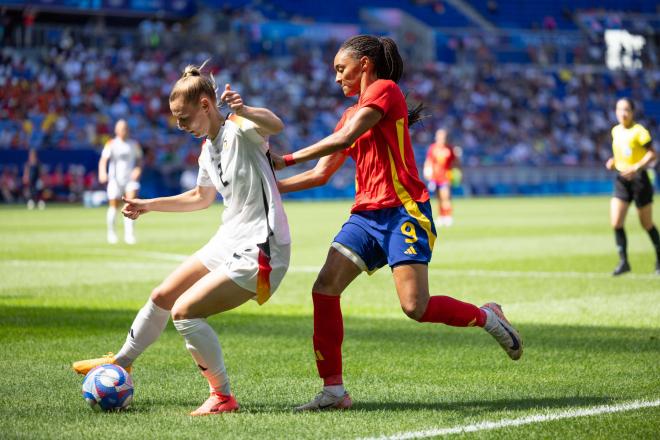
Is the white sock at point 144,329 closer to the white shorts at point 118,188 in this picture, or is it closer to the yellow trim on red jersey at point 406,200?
the yellow trim on red jersey at point 406,200

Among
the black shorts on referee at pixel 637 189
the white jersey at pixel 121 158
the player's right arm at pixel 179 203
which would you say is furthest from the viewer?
the white jersey at pixel 121 158

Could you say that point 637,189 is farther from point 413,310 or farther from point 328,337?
point 328,337

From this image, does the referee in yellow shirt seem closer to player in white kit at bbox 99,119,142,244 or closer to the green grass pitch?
the green grass pitch

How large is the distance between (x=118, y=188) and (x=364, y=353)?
1517 cm

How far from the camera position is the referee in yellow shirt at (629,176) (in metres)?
15.4

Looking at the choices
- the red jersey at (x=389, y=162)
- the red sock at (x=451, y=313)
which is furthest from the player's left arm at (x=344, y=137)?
the red sock at (x=451, y=313)

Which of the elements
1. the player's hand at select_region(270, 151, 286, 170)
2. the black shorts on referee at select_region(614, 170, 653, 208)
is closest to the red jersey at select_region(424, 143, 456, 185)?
the black shorts on referee at select_region(614, 170, 653, 208)

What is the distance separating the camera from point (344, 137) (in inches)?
248

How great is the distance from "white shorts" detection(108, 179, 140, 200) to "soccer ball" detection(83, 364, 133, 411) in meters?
16.5

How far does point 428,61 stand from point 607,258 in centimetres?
3925

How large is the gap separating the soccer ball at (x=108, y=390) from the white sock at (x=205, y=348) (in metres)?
0.54

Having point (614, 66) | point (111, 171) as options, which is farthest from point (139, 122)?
point (614, 66)

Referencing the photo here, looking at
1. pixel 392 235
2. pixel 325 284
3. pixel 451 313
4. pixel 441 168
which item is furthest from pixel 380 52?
pixel 441 168

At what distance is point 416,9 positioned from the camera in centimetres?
5809
